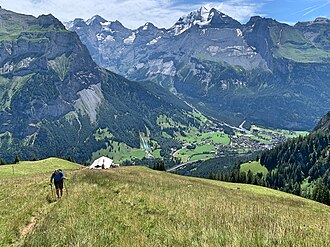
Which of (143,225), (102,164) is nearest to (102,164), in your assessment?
(102,164)

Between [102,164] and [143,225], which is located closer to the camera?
[143,225]

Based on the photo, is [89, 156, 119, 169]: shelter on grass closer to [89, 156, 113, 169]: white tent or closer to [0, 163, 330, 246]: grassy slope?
[89, 156, 113, 169]: white tent

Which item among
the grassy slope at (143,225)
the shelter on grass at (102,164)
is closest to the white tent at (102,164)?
the shelter on grass at (102,164)

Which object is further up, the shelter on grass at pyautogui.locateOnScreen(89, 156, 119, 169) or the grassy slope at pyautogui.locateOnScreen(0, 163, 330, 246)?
the grassy slope at pyautogui.locateOnScreen(0, 163, 330, 246)

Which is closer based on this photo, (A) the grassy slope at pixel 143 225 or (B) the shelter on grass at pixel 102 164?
(A) the grassy slope at pixel 143 225

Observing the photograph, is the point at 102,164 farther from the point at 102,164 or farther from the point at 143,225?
the point at 143,225

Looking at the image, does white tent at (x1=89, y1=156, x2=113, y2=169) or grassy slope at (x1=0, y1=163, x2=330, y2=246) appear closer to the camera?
grassy slope at (x1=0, y1=163, x2=330, y2=246)

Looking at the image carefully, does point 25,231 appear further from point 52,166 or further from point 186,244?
point 52,166

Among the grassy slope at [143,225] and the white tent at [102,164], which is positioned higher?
the grassy slope at [143,225]

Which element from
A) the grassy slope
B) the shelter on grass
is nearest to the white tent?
the shelter on grass

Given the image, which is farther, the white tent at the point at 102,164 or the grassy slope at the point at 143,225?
the white tent at the point at 102,164

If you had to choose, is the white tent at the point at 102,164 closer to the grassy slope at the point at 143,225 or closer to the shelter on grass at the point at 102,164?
the shelter on grass at the point at 102,164

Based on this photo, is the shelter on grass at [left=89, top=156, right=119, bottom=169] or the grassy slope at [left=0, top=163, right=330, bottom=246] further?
the shelter on grass at [left=89, top=156, right=119, bottom=169]

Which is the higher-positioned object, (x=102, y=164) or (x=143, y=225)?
(x=143, y=225)
